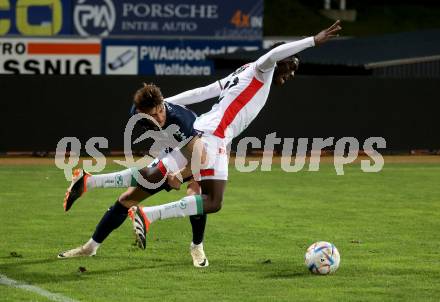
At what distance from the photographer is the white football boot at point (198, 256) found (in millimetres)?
11606

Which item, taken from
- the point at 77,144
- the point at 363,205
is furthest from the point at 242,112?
the point at 77,144

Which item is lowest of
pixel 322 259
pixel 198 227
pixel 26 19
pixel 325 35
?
pixel 322 259

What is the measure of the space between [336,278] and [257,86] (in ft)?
6.32

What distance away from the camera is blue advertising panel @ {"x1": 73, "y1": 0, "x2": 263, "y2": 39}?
33.4 meters

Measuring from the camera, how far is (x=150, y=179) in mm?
11656

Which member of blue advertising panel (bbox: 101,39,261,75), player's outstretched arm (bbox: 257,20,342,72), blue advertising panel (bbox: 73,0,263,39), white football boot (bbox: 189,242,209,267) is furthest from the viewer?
blue advertising panel (bbox: 73,0,263,39)

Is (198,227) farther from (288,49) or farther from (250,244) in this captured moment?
(288,49)

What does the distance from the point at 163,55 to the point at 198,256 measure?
2178cm

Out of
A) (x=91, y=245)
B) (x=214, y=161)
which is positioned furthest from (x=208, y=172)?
(x=91, y=245)

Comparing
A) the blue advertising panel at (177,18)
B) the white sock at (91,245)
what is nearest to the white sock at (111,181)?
the white sock at (91,245)

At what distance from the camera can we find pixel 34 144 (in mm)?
24984

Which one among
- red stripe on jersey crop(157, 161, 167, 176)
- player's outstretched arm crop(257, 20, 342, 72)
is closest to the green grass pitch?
red stripe on jersey crop(157, 161, 167, 176)

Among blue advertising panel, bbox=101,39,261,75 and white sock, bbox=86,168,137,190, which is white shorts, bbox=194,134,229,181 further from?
blue advertising panel, bbox=101,39,261,75

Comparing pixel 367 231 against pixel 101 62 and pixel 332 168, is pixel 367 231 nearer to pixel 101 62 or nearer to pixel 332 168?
pixel 332 168
